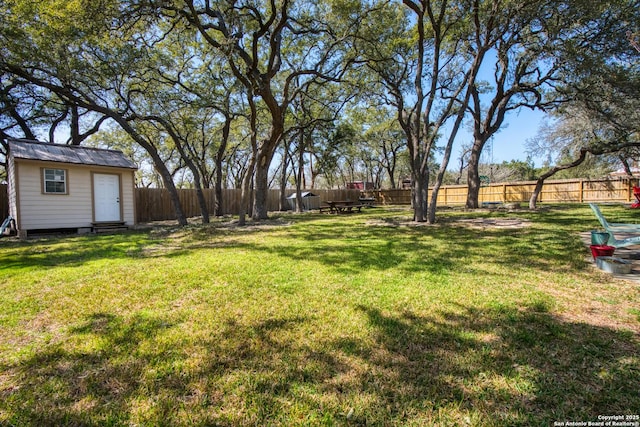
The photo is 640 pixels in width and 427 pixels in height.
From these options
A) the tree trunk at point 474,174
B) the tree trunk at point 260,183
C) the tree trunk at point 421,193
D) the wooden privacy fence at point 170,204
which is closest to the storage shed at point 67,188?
the wooden privacy fence at point 170,204

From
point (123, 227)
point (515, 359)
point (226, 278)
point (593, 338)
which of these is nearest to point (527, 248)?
point (593, 338)

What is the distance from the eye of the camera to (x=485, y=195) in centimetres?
2180

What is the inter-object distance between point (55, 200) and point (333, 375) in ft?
38.7

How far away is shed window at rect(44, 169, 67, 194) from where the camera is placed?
377 inches

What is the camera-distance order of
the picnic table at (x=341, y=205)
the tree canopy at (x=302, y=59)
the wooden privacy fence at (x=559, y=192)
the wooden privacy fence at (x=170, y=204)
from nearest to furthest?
the tree canopy at (x=302, y=59), the wooden privacy fence at (x=170, y=204), the picnic table at (x=341, y=205), the wooden privacy fence at (x=559, y=192)

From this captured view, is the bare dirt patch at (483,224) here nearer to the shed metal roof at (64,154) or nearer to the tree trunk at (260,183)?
the tree trunk at (260,183)

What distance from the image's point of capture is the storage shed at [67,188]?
9.15 m

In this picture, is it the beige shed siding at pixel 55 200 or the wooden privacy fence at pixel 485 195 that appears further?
the wooden privacy fence at pixel 485 195

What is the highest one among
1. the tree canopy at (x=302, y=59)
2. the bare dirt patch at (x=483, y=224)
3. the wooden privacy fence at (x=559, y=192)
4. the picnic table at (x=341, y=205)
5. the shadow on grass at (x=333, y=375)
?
the tree canopy at (x=302, y=59)

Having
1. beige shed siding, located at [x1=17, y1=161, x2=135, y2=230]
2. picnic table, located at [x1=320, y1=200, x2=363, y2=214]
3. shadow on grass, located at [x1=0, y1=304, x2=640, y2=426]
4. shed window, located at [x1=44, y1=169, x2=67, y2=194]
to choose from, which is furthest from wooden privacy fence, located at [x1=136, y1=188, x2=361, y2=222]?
shadow on grass, located at [x1=0, y1=304, x2=640, y2=426]

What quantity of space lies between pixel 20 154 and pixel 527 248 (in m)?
13.7

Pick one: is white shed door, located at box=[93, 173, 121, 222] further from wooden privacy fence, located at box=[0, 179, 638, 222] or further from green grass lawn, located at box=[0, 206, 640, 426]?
green grass lawn, located at box=[0, 206, 640, 426]

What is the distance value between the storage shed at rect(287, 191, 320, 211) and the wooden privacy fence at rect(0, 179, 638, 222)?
1460 mm

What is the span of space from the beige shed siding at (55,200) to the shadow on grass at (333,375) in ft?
31.8
